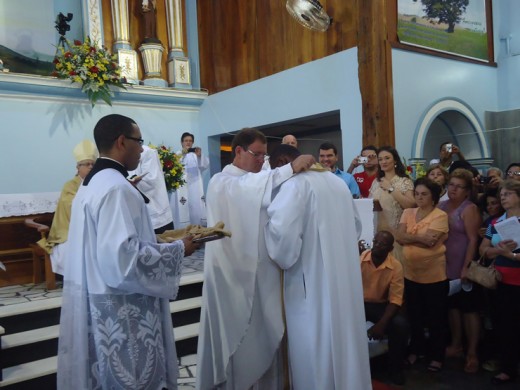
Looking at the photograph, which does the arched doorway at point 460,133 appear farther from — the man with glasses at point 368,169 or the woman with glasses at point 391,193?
the woman with glasses at point 391,193

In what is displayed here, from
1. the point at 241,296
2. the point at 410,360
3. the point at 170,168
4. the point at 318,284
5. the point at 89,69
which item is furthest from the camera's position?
the point at 89,69

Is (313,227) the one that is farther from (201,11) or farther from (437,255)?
(201,11)

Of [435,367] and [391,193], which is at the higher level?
[391,193]

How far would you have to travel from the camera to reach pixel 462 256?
13.8ft

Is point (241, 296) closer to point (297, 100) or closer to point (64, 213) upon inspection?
point (64, 213)

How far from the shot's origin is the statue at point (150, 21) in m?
8.76

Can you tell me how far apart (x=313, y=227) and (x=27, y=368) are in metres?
2.40

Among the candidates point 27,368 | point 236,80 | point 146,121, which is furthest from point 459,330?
point 146,121

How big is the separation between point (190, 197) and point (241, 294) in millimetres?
5179

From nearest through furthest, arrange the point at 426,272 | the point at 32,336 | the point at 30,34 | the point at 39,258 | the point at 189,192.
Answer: the point at 32,336, the point at 426,272, the point at 39,258, the point at 30,34, the point at 189,192

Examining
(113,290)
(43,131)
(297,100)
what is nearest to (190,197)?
(297,100)

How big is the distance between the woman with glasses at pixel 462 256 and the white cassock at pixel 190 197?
4436mm

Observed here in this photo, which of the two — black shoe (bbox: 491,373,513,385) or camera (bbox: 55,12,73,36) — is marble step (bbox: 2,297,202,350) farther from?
camera (bbox: 55,12,73,36)

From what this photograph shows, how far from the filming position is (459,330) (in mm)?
4207
